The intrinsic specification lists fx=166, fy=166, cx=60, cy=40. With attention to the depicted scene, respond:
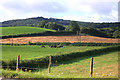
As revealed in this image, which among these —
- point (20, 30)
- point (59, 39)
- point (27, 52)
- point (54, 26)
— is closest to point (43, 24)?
point (54, 26)

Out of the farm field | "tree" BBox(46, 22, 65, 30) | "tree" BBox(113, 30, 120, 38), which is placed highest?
"tree" BBox(46, 22, 65, 30)

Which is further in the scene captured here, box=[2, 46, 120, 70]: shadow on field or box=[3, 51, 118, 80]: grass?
box=[2, 46, 120, 70]: shadow on field

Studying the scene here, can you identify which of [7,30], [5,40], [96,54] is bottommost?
[96,54]

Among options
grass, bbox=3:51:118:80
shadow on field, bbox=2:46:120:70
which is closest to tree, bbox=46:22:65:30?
shadow on field, bbox=2:46:120:70

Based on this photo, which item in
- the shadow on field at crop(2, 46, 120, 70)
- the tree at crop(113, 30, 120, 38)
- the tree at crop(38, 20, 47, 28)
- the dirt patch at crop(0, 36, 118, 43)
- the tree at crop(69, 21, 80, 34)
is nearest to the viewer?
the shadow on field at crop(2, 46, 120, 70)

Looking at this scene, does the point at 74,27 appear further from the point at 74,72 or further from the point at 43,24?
the point at 74,72

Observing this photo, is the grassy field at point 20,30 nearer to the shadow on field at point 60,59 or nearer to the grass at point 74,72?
the shadow on field at point 60,59

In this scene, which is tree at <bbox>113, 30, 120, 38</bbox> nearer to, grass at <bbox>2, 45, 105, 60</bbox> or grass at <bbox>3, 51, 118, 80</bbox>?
grass at <bbox>2, 45, 105, 60</bbox>

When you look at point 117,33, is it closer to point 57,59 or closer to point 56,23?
point 56,23

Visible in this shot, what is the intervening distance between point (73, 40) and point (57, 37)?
146 inches

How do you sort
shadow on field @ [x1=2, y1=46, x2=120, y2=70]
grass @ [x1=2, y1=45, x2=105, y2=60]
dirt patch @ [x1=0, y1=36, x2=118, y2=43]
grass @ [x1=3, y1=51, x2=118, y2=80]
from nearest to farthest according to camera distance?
grass @ [x1=3, y1=51, x2=118, y2=80] < shadow on field @ [x1=2, y1=46, x2=120, y2=70] < grass @ [x1=2, y1=45, x2=105, y2=60] < dirt patch @ [x1=0, y1=36, x2=118, y2=43]

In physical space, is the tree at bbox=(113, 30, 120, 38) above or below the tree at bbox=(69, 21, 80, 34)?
below

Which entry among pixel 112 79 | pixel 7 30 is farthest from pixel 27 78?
pixel 7 30

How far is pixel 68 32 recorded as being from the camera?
40.0m
